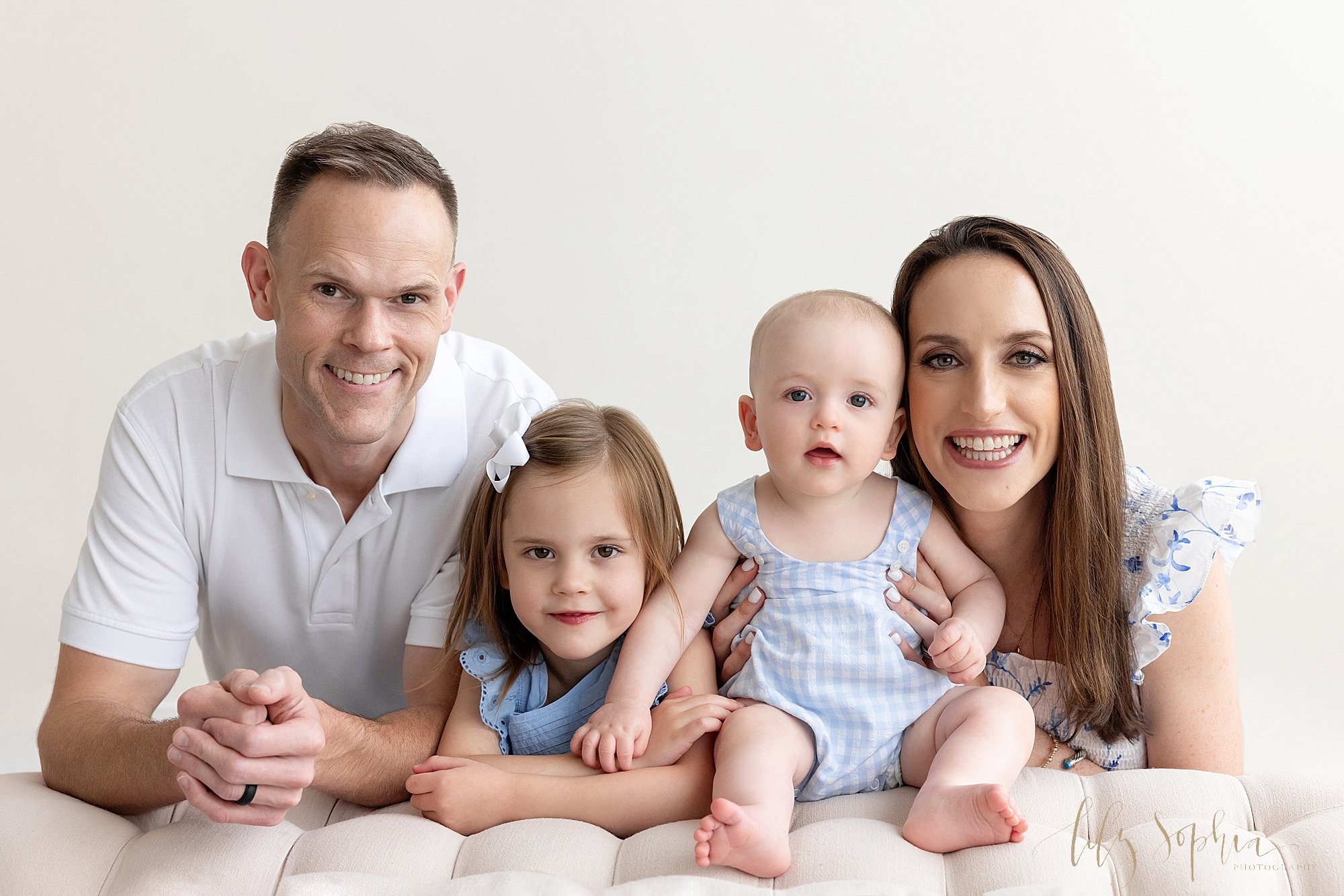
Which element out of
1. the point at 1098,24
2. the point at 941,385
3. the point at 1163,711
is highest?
the point at 1098,24

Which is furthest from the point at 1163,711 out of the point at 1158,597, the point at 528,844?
the point at 528,844

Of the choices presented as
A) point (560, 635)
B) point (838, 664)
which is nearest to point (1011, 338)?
point (838, 664)

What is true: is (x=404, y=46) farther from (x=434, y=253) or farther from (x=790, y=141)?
(x=434, y=253)

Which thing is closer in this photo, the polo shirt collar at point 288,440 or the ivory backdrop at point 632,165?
the polo shirt collar at point 288,440

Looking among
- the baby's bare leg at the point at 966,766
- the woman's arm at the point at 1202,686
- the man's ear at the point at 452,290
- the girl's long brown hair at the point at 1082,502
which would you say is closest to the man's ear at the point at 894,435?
the girl's long brown hair at the point at 1082,502

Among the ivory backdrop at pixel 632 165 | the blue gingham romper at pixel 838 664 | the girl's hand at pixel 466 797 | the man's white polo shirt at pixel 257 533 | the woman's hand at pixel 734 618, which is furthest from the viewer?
the ivory backdrop at pixel 632 165

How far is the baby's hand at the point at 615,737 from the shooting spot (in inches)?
85.4

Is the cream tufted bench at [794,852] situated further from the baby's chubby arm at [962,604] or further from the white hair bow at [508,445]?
the white hair bow at [508,445]

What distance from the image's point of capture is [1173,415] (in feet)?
14.6

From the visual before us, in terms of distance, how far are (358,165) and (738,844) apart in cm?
137

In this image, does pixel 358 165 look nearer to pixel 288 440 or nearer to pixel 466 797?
pixel 288 440

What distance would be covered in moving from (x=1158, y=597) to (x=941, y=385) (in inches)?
20.8

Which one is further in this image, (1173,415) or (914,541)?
(1173,415)

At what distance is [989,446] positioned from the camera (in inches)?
89.3
